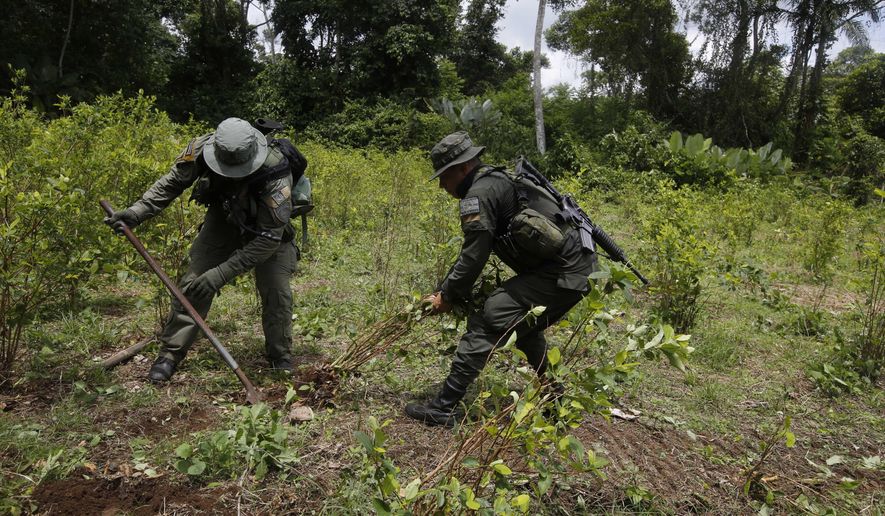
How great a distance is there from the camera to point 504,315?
295 cm

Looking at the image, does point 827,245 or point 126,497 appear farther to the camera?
point 827,245

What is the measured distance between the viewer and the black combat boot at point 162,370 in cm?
322

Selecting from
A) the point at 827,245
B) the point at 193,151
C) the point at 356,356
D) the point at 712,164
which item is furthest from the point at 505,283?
the point at 712,164

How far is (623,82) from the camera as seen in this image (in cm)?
2019

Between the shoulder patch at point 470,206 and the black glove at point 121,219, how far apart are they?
185 cm

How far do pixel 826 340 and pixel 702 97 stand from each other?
16577mm

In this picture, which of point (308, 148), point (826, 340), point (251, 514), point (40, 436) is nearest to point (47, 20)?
point (308, 148)

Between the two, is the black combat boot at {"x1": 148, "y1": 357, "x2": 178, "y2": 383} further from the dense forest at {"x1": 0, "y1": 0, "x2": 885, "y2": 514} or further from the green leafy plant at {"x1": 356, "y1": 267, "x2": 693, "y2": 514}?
the green leafy plant at {"x1": 356, "y1": 267, "x2": 693, "y2": 514}

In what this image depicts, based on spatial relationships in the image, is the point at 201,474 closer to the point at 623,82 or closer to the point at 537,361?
the point at 537,361

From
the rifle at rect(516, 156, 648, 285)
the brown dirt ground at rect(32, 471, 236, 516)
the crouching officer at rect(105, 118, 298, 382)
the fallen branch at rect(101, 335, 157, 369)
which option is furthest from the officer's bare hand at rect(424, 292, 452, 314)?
the fallen branch at rect(101, 335, 157, 369)

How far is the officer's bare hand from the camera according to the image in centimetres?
307

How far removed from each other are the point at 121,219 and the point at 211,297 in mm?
643

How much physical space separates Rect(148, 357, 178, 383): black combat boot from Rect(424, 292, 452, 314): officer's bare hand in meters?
1.55

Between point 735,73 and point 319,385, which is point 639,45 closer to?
point 735,73
